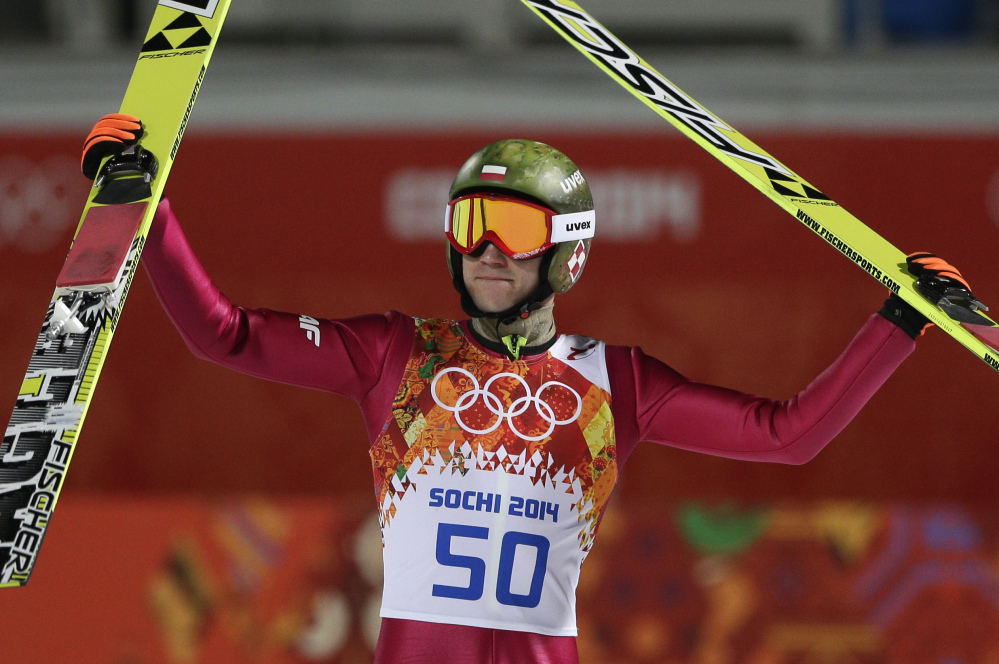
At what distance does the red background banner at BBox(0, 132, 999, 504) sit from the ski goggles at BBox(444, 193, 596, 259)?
4610mm

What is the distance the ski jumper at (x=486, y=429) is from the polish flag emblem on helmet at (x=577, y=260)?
0.19 metres

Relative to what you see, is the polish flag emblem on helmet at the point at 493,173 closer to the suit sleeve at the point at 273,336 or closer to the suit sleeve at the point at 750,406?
the suit sleeve at the point at 273,336

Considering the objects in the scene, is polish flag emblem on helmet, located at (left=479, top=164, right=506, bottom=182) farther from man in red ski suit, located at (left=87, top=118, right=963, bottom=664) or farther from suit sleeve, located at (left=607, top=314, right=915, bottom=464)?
suit sleeve, located at (left=607, top=314, right=915, bottom=464)

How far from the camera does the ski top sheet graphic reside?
10.1 ft

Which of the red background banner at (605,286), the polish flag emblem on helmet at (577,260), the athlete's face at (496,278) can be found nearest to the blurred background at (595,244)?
the red background banner at (605,286)

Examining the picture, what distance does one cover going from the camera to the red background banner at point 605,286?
7773 millimetres

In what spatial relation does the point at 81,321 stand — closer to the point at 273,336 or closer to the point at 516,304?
the point at 273,336

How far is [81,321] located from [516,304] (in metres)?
1.07

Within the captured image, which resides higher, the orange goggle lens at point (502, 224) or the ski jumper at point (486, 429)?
the orange goggle lens at point (502, 224)

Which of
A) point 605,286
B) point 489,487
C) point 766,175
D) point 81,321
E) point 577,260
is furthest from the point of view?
point 605,286

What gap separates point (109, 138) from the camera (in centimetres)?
289

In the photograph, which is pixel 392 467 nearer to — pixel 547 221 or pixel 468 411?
pixel 468 411

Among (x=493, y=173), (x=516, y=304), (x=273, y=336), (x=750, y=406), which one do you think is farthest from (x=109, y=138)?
(x=750, y=406)

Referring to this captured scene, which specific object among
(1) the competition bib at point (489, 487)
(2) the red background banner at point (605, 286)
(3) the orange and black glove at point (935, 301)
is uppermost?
(2) the red background banner at point (605, 286)
